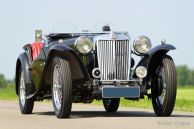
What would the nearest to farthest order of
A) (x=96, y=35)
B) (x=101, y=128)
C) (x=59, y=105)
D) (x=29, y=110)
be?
(x=101, y=128)
(x=59, y=105)
(x=96, y=35)
(x=29, y=110)

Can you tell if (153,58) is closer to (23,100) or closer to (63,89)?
(63,89)

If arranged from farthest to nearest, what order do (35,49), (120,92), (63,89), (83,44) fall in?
1. (35,49)
2. (83,44)
3. (120,92)
4. (63,89)

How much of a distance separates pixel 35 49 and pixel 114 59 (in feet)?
9.64

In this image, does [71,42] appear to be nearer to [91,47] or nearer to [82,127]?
[91,47]

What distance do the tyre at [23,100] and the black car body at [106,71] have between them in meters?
1.43

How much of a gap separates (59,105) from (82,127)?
9.46 feet

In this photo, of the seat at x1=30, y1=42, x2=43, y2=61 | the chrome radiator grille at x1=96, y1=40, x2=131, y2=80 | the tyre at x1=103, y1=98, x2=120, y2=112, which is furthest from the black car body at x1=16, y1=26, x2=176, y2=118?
the tyre at x1=103, y1=98, x2=120, y2=112

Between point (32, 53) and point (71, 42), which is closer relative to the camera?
point (71, 42)

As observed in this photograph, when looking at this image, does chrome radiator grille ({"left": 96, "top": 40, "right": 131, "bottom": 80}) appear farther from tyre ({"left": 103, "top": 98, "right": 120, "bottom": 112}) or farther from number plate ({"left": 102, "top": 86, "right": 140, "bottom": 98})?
tyre ({"left": 103, "top": 98, "right": 120, "bottom": 112})

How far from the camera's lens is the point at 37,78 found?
16328mm

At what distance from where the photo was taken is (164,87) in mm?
15023

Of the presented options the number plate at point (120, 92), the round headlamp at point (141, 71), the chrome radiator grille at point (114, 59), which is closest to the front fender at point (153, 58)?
the round headlamp at point (141, 71)

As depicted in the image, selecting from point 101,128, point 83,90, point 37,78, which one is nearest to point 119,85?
point 83,90

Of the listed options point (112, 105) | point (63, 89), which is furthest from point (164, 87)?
point (112, 105)
